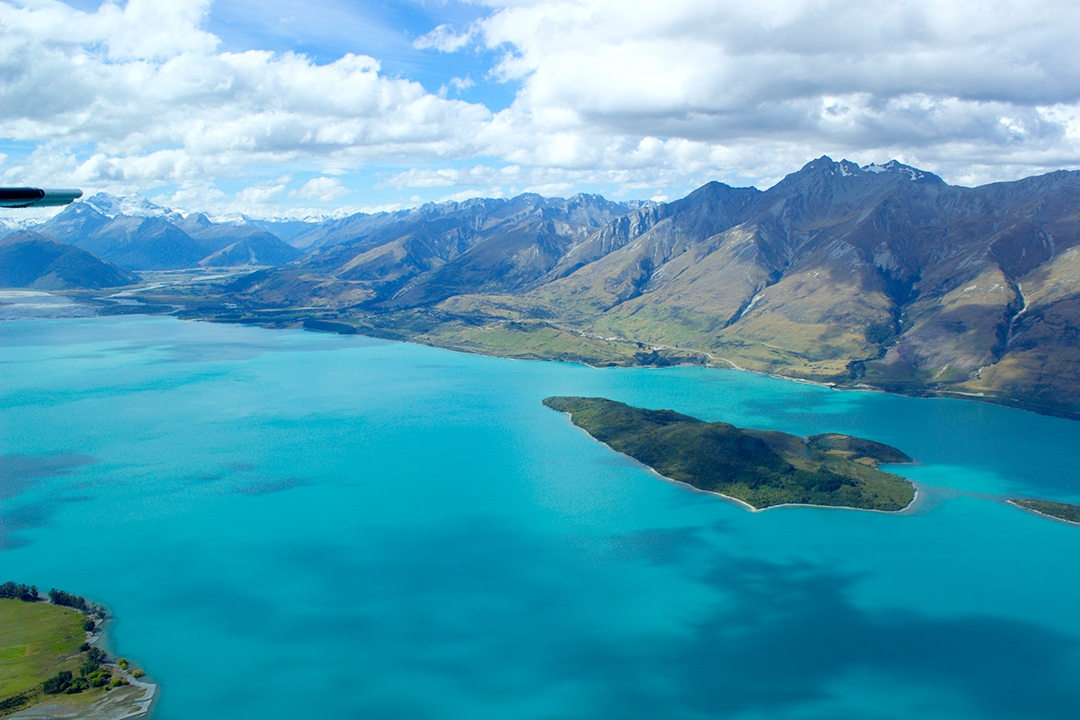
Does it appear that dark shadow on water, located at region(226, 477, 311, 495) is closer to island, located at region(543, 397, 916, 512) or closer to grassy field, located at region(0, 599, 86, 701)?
grassy field, located at region(0, 599, 86, 701)

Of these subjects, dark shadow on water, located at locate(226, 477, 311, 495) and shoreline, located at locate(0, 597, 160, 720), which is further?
dark shadow on water, located at locate(226, 477, 311, 495)

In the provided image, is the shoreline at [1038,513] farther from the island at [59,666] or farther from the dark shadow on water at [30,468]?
the dark shadow on water at [30,468]

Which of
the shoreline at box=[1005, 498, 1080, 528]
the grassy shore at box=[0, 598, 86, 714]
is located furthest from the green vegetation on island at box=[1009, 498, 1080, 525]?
the grassy shore at box=[0, 598, 86, 714]

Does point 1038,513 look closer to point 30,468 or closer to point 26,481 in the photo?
point 26,481

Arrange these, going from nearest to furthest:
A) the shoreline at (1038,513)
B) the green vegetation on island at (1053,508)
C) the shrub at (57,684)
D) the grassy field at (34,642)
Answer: the shrub at (57,684), the grassy field at (34,642), the shoreline at (1038,513), the green vegetation on island at (1053,508)

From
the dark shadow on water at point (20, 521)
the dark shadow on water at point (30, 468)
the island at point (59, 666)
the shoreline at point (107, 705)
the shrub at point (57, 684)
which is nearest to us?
the shoreline at point (107, 705)

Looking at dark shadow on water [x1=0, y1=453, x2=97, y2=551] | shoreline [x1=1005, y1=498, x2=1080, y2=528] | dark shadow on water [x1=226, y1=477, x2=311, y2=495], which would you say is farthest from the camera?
dark shadow on water [x1=226, y1=477, x2=311, y2=495]

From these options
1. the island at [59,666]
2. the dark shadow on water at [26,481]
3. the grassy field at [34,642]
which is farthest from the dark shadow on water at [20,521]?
the grassy field at [34,642]
